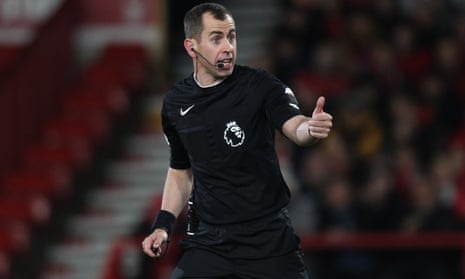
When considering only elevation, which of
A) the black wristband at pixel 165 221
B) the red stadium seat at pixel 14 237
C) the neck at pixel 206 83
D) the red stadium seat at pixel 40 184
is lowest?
the red stadium seat at pixel 14 237

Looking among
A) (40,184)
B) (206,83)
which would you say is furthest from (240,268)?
(40,184)

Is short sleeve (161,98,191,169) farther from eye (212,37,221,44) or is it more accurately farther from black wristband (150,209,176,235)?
eye (212,37,221,44)

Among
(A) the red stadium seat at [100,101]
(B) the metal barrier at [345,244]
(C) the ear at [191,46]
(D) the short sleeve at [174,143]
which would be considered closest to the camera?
(C) the ear at [191,46]

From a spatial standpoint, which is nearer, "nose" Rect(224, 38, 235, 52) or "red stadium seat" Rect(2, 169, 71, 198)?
"nose" Rect(224, 38, 235, 52)

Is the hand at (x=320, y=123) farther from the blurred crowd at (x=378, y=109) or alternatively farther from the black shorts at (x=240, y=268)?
the blurred crowd at (x=378, y=109)

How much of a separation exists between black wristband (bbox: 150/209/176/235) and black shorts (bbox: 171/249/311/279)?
221mm

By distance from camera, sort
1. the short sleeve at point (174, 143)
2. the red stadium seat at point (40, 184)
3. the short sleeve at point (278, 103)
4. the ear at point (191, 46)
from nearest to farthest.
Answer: the short sleeve at point (278, 103) < the ear at point (191, 46) < the short sleeve at point (174, 143) < the red stadium seat at point (40, 184)

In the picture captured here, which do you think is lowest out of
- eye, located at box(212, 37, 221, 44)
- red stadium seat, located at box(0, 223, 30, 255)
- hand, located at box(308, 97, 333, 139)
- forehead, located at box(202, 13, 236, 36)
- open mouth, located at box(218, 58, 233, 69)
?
red stadium seat, located at box(0, 223, 30, 255)

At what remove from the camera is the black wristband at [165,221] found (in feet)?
18.7

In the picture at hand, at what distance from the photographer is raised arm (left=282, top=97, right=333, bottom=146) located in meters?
5.00

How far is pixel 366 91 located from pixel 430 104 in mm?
536

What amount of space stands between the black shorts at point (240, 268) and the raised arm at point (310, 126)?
559 millimetres

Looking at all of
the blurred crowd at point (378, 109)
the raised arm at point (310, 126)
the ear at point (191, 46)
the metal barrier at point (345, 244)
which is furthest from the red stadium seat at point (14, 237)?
the raised arm at point (310, 126)

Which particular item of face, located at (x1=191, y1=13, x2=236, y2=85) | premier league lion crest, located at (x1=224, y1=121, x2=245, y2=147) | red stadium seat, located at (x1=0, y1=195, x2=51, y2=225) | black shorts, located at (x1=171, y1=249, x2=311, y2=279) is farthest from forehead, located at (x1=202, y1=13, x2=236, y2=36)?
red stadium seat, located at (x1=0, y1=195, x2=51, y2=225)
